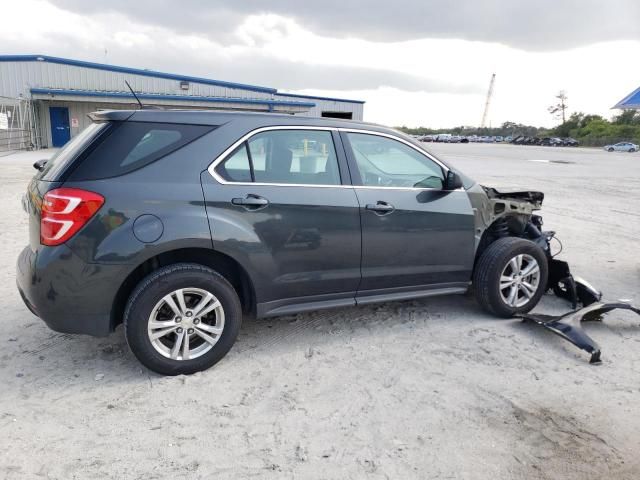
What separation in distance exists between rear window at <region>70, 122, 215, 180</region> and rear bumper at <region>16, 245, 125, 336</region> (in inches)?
20.8

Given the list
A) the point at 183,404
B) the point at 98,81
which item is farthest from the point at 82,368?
the point at 98,81

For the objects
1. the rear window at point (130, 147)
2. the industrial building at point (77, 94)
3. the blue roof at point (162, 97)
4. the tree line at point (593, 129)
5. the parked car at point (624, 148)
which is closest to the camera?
the rear window at point (130, 147)

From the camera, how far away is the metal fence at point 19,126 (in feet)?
82.0

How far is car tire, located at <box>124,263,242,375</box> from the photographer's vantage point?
10.8 ft

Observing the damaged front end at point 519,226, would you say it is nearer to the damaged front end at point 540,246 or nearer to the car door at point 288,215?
the damaged front end at point 540,246

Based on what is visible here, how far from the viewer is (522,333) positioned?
4.33m

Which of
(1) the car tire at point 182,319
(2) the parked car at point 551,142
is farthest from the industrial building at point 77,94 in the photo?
(2) the parked car at point 551,142

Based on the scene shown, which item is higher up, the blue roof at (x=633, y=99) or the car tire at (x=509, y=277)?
the blue roof at (x=633, y=99)

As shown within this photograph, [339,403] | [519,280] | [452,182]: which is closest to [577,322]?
[519,280]

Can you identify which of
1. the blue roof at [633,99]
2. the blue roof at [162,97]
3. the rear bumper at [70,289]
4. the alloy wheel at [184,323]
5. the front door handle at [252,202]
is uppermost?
the blue roof at [162,97]

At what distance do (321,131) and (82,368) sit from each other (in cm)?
244

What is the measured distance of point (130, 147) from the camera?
331cm

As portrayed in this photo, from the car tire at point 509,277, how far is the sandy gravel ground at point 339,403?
21cm

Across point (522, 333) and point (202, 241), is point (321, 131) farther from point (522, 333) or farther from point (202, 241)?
point (522, 333)
